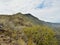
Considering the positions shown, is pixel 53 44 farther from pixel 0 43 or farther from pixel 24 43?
pixel 0 43

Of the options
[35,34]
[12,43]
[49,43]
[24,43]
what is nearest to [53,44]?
[49,43]

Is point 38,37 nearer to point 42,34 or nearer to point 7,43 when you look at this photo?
point 42,34

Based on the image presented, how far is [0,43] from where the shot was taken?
54.2 metres

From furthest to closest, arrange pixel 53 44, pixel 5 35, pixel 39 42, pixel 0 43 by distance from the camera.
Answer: pixel 53 44, pixel 39 42, pixel 5 35, pixel 0 43

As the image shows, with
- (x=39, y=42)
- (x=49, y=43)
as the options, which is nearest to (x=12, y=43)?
(x=39, y=42)

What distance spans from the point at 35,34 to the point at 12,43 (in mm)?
43185

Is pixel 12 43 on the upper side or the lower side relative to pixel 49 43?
upper

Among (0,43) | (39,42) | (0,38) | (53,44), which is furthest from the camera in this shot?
(53,44)

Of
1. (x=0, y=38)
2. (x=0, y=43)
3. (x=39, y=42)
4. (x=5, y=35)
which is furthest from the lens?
(x=39, y=42)

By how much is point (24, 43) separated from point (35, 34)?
119 feet

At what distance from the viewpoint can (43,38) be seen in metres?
95.9

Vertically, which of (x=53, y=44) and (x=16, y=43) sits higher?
(x=16, y=43)

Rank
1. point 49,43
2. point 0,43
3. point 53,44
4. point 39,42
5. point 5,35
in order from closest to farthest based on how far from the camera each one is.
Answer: point 0,43, point 5,35, point 39,42, point 49,43, point 53,44

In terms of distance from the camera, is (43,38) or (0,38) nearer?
(0,38)
